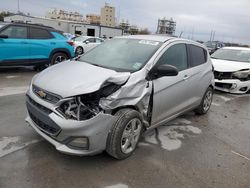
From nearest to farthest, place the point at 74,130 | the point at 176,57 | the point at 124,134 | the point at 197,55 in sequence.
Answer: the point at 74,130
the point at 124,134
the point at 176,57
the point at 197,55

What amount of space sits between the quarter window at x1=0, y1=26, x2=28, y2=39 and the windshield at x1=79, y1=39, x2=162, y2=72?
439cm

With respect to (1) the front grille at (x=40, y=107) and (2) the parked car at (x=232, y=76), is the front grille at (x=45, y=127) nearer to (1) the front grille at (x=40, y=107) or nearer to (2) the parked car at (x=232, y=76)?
(1) the front grille at (x=40, y=107)

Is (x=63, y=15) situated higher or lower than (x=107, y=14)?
lower

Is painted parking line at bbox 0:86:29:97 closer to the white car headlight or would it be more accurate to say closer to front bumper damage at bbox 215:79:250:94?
front bumper damage at bbox 215:79:250:94

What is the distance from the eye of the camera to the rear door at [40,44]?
24.5 feet

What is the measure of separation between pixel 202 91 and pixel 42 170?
342cm

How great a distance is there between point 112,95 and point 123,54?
3.73ft

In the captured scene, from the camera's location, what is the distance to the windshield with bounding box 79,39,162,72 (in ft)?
10.6

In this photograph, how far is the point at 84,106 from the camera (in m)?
2.57

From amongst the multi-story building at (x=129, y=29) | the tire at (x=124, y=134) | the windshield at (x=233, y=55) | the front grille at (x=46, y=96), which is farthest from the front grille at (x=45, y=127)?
the multi-story building at (x=129, y=29)

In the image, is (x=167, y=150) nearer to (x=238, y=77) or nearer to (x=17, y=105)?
(x=17, y=105)

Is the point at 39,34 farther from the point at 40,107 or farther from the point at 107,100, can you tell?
the point at 107,100

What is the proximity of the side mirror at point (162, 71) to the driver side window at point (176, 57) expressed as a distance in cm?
21

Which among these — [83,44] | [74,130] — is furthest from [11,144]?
[83,44]
